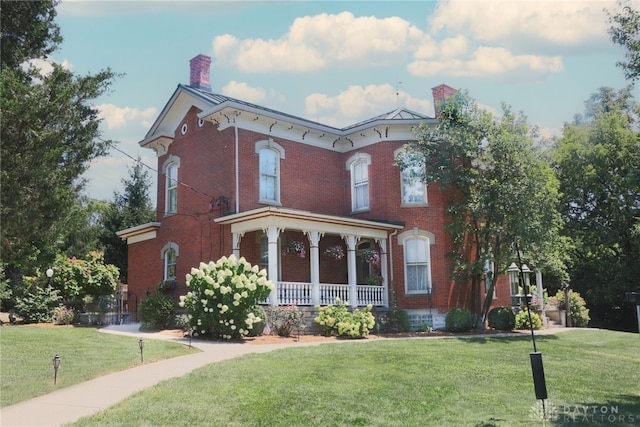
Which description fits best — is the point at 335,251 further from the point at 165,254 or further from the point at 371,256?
the point at 165,254

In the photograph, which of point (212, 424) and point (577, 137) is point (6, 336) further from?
point (577, 137)

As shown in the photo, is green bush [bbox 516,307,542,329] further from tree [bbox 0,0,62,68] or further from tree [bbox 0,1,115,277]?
tree [bbox 0,0,62,68]

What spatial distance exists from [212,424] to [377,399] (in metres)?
2.49

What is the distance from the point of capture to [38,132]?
9.84m

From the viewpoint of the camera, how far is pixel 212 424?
7.11m

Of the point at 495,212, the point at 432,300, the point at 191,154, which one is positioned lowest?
the point at 432,300

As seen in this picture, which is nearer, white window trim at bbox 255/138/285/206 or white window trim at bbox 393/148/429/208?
white window trim at bbox 255/138/285/206

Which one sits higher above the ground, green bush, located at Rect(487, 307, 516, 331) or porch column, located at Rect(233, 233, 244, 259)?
porch column, located at Rect(233, 233, 244, 259)

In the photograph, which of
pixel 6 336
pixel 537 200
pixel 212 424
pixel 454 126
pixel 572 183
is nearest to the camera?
pixel 212 424

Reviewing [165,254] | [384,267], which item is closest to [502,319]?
[384,267]

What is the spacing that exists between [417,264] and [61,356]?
1299 centimetres

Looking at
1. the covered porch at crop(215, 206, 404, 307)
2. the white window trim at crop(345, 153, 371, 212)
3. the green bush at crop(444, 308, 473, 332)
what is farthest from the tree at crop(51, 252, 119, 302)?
the green bush at crop(444, 308, 473, 332)

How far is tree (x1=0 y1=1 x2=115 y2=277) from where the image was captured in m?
9.55

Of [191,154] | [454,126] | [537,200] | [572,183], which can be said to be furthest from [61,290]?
[572,183]
